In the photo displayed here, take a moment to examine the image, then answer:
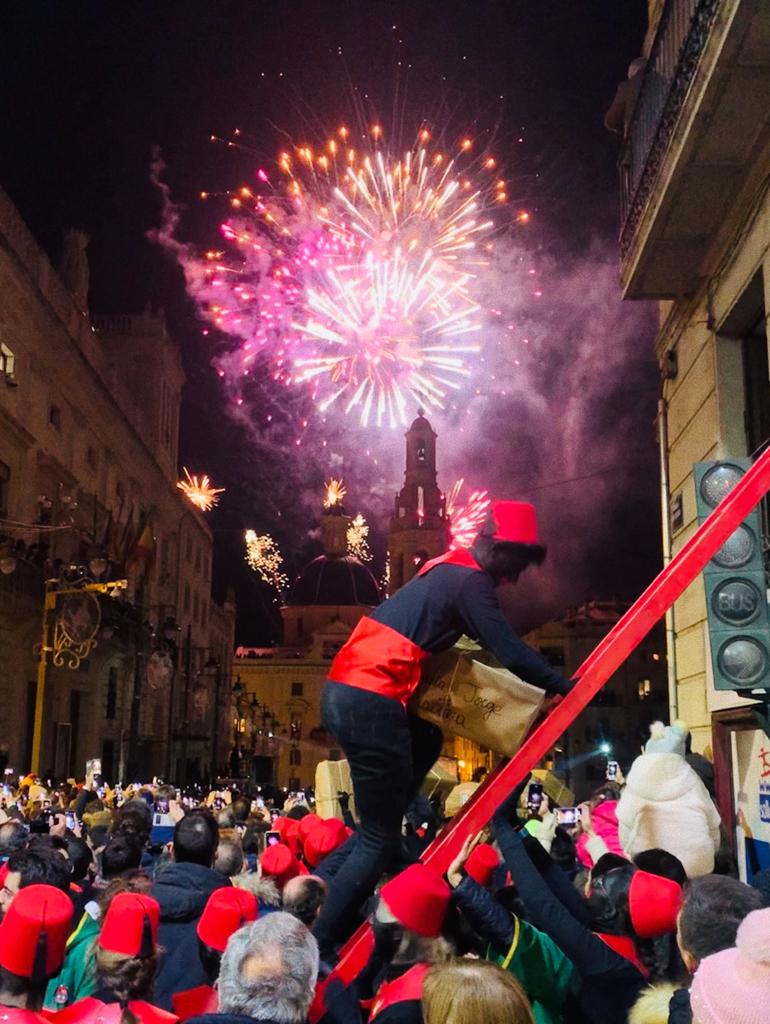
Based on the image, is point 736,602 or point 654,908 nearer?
point 654,908

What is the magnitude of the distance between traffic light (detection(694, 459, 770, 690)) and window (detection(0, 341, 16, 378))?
24.1 meters

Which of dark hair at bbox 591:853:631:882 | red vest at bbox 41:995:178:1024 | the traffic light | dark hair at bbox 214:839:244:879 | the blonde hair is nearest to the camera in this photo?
the blonde hair

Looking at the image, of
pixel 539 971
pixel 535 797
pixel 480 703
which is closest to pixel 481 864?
pixel 480 703

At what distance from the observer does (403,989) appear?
3.13 meters

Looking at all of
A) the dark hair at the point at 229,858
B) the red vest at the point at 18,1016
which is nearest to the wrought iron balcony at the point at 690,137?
the dark hair at the point at 229,858

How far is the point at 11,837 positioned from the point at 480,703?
475cm

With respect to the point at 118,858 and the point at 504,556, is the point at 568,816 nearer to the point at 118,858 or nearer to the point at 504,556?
the point at 118,858

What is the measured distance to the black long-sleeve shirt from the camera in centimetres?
457

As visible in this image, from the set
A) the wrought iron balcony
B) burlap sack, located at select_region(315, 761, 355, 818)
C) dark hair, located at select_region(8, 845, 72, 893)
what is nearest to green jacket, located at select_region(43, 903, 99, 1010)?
dark hair, located at select_region(8, 845, 72, 893)

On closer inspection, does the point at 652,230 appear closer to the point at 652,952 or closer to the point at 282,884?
the point at 282,884

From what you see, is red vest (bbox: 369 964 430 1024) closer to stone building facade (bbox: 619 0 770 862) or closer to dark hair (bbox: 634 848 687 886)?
dark hair (bbox: 634 848 687 886)

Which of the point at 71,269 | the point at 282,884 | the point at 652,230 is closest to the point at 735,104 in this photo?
the point at 652,230

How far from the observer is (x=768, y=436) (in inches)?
398

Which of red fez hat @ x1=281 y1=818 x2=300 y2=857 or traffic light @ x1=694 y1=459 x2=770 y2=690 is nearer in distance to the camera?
red fez hat @ x1=281 y1=818 x2=300 y2=857
